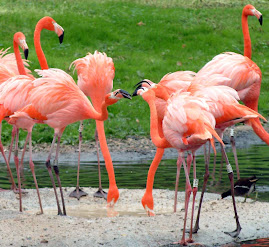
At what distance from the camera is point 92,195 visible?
24.2 ft

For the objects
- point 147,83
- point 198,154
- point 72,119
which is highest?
point 147,83

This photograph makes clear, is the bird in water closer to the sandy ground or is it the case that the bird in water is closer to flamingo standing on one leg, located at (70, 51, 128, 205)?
the sandy ground

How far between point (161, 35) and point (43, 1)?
15.9 feet

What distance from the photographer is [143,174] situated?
28.2ft

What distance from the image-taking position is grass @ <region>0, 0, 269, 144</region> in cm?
1481

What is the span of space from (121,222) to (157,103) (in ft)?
5.62

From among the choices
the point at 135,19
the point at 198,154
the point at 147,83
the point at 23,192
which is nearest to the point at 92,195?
the point at 23,192

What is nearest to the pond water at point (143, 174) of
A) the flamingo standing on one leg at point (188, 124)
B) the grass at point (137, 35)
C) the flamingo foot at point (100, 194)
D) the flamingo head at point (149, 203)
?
the flamingo foot at point (100, 194)

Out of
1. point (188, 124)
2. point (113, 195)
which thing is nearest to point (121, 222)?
point (113, 195)

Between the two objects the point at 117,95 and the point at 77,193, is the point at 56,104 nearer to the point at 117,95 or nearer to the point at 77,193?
the point at 117,95

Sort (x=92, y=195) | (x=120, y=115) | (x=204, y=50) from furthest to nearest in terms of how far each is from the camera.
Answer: (x=204, y=50) < (x=120, y=115) < (x=92, y=195)

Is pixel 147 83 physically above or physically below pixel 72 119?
above

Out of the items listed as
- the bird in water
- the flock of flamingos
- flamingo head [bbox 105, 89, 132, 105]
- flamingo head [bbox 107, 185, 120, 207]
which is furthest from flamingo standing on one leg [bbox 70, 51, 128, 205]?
the bird in water

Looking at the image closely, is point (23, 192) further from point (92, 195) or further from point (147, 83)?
point (147, 83)
